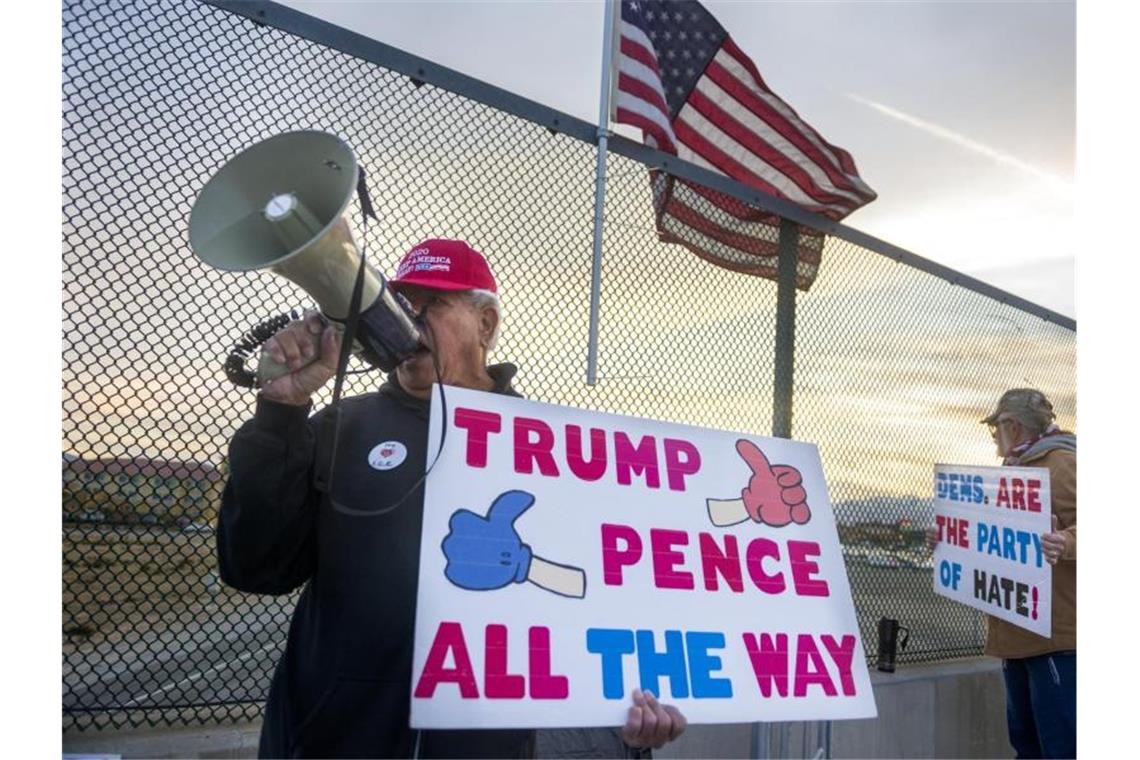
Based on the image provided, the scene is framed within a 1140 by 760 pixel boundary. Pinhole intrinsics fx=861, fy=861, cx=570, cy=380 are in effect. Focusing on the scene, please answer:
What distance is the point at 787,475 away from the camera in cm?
243

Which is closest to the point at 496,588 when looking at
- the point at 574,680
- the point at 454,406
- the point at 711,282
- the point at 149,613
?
the point at 574,680

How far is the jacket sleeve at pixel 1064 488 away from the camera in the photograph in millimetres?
3895

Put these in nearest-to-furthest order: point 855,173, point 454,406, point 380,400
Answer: point 454,406 < point 380,400 < point 855,173

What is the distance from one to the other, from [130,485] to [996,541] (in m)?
3.53

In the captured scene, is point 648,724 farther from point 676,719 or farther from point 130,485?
point 130,485

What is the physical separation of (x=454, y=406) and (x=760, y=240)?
233cm

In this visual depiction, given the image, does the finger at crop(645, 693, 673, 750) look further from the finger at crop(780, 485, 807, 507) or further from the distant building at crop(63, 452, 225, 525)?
the distant building at crop(63, 452, 225, 525)

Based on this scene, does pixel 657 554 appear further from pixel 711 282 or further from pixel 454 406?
pixel 711 282

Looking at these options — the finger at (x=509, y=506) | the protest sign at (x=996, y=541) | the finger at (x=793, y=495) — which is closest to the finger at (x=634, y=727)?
the finger at (x=509, y=506)

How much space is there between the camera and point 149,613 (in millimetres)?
2605

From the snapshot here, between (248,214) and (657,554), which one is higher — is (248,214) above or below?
above

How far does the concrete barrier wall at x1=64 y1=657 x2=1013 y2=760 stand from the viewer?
2.59 m

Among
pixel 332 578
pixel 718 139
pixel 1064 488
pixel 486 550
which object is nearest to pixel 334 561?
pixel 332 578

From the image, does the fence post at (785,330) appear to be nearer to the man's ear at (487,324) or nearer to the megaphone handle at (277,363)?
the man's ear at (487,324)
